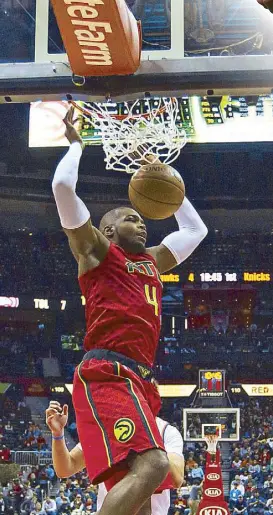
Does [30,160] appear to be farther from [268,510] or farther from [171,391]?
[268,510]

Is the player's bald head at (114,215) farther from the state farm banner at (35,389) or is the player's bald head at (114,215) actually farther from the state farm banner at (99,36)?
the state farm banner at (35,389)

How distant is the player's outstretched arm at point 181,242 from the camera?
13.9ft

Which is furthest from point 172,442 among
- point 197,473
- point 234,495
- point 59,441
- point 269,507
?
point 197,473

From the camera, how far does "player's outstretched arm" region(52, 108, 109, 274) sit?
359cm

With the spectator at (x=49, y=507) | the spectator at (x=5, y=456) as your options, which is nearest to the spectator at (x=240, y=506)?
the spectator at (x=49, y=507)

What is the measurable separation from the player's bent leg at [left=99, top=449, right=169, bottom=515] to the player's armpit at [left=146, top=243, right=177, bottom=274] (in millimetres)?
1197

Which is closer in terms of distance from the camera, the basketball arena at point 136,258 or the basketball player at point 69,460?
the basketball arena at point 136,258

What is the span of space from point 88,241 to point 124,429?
895 mm

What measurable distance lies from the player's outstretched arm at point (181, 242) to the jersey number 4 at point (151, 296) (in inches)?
13.4

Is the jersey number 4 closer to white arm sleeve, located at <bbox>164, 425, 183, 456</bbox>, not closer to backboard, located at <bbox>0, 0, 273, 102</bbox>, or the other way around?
white arm sleeve, located at <bbox>164, 425, 183, 456</bbox>

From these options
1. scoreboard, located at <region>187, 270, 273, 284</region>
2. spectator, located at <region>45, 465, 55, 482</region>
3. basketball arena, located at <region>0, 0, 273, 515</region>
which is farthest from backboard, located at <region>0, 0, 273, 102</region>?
scoreboard, located at <region>187, 270, 273, 284</region>

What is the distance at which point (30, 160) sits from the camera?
23.2 metres

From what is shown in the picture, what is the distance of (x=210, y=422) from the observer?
1869 cm

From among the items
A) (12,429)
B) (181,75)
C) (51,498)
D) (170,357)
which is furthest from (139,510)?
(170,357)
